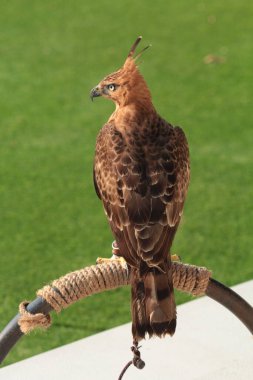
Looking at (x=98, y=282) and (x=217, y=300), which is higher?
(x=98, y=282)

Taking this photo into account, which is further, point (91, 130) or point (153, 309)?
point (91, 130)

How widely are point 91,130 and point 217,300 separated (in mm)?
4061

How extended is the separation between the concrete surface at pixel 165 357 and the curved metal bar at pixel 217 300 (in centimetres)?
→ 88

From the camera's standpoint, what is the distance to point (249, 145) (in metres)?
6.08

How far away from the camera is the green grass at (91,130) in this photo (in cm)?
467

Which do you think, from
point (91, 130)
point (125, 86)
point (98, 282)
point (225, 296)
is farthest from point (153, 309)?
point (91, 130)

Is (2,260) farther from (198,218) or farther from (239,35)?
(239,35)

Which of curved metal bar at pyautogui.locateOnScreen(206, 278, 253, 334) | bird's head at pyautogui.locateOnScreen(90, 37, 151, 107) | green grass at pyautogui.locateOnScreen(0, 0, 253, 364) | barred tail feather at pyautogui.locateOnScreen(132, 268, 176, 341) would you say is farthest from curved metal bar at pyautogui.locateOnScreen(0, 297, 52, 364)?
green grass at pyautogui.locateOnScreen(0, 0, 253, 364)

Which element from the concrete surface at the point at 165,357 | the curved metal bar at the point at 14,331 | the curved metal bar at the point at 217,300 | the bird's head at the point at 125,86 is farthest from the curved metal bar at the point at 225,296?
the concrete surface at the point at 165,357

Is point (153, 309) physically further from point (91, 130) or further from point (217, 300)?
point (91, 130)

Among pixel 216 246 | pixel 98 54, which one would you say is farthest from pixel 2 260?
pixel 98 54

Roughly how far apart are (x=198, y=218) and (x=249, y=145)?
44.2 inches

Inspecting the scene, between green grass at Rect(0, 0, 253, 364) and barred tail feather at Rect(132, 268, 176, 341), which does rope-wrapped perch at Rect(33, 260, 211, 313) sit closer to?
barred tail feather at Rect(132, 268, 176, 341)

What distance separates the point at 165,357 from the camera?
339 cm
